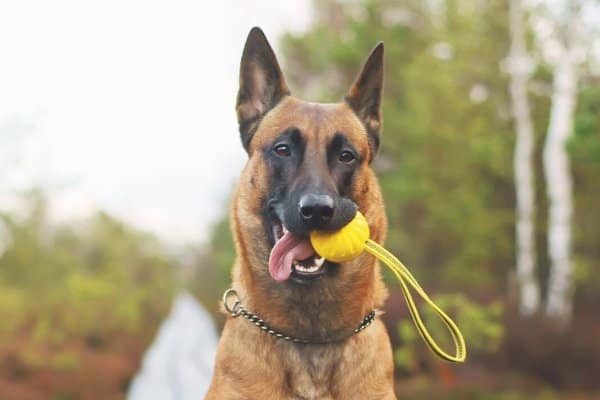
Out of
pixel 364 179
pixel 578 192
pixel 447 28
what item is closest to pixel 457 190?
pixel 578 192

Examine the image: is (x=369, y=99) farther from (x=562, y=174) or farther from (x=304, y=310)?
(x=562, y=174)

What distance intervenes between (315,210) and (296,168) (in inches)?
18.3

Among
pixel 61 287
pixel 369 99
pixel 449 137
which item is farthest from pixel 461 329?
pixel 61 287

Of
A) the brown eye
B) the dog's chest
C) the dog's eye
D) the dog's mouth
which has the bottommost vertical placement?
the dog's chest

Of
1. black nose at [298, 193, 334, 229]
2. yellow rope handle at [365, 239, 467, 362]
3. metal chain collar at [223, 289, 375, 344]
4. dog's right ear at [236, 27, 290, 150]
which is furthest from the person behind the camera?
dog's right ear at [236, 27, 290, 150]

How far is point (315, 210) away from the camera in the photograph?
3500 mm

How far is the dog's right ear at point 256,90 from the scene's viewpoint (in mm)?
4297

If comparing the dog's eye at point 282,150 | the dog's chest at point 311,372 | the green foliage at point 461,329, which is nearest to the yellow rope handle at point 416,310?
the dog's chest at point 311,372

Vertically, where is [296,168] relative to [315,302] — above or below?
above

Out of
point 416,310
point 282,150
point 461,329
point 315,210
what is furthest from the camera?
point 461,329

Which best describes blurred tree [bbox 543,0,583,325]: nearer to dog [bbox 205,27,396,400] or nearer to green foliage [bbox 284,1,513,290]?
green foliage [bbox 284,1,513,290]

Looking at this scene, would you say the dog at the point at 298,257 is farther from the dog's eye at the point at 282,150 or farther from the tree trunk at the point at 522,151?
the tree trunk at the point at 522,151

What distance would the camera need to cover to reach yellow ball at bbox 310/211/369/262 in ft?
11.7

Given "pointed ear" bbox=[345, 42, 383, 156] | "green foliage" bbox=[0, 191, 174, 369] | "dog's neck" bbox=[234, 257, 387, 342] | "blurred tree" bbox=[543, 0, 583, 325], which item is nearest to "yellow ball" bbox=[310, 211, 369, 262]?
"dog's neck" bbox=[234, 257, 387, 342]
